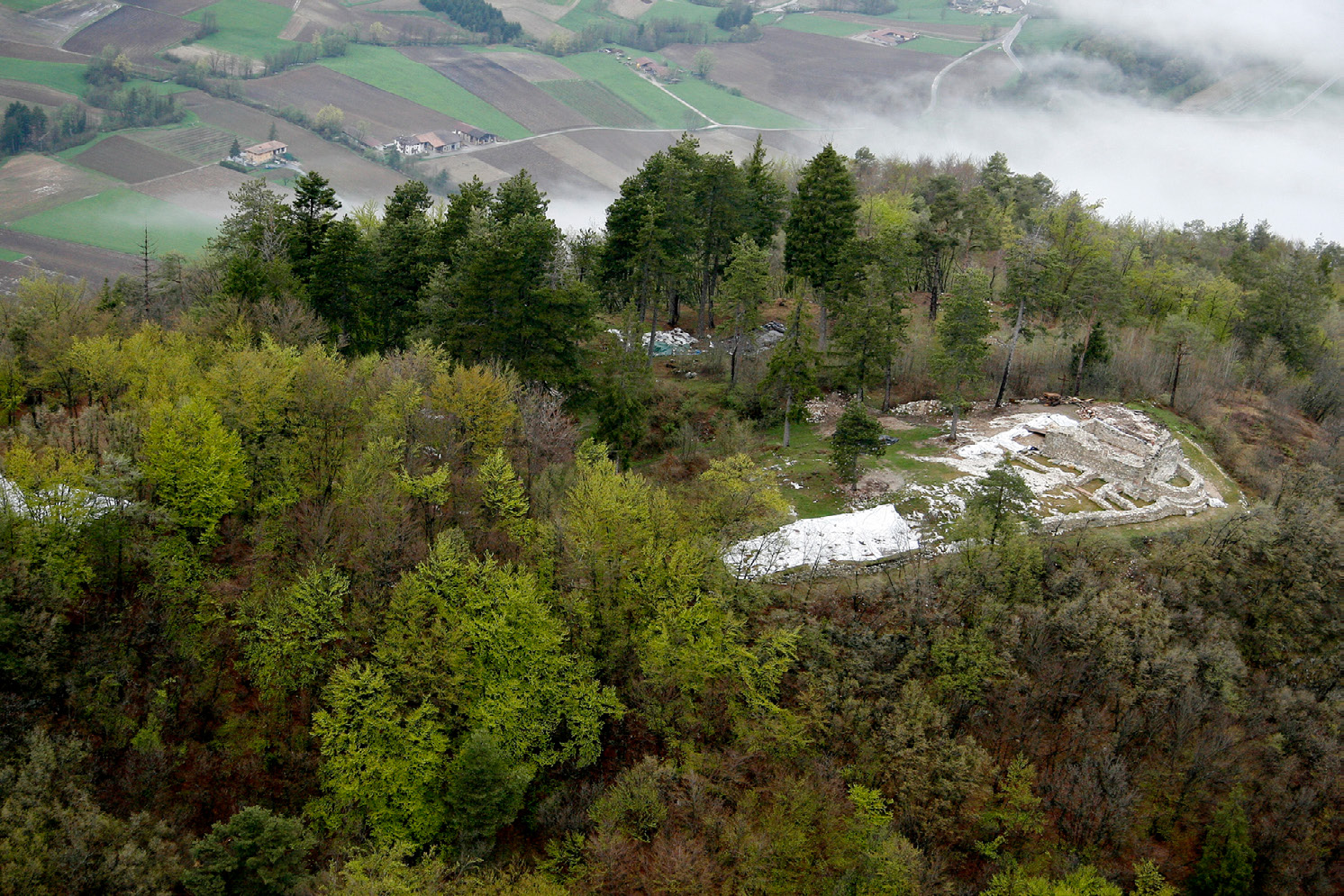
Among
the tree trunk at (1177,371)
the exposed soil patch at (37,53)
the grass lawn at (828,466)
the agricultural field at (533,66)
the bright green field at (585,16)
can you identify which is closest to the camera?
the grass lawn at (828,466)

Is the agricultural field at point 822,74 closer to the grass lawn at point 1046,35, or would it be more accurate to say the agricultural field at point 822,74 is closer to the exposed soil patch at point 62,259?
the grass lawn at point 1046,35

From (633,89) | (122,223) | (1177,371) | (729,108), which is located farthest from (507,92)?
(1177,371)

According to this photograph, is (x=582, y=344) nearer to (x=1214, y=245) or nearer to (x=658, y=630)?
(x=658, y=630)

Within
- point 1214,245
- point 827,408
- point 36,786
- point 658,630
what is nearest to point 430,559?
point 658,630

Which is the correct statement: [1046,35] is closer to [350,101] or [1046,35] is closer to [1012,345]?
[350,101]

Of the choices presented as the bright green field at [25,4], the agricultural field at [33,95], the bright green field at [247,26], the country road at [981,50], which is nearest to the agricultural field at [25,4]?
the bright green field at [25,4]

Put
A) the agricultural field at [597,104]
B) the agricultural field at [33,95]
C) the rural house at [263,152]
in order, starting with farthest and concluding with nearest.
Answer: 1. the agricultural field at [597,104]
2. the rural house at [263,152]
3. the agricultural field at [33,95]
